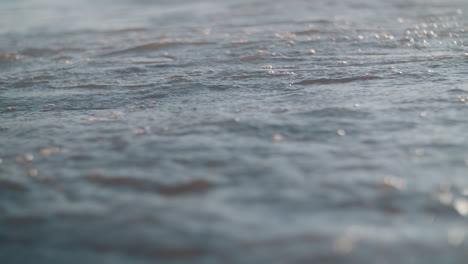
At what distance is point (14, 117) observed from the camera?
3.56m

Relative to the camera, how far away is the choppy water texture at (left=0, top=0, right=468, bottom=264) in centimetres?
186

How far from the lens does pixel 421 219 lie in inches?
75.8

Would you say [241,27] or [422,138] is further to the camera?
[241,27]

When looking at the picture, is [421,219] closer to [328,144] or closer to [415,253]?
[415,253]

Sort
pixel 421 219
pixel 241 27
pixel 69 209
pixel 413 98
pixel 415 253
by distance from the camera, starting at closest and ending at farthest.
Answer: pixel 415 253 < pixel 421 219 < pixel 69 209 < pixel 413 98 < pixel 241 27

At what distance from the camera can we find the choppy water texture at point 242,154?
73.0 inches

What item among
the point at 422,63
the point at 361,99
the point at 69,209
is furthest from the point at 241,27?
the point at 69,209

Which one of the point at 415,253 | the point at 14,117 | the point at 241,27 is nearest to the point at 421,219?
the point at 415,253

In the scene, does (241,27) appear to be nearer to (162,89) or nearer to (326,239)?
(162,89)

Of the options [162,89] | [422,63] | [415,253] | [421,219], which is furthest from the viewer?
[422,63]

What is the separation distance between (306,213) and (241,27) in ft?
18.2

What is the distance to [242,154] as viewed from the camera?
2.59 meters

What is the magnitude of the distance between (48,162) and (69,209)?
62 centimetres

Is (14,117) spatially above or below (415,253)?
above
